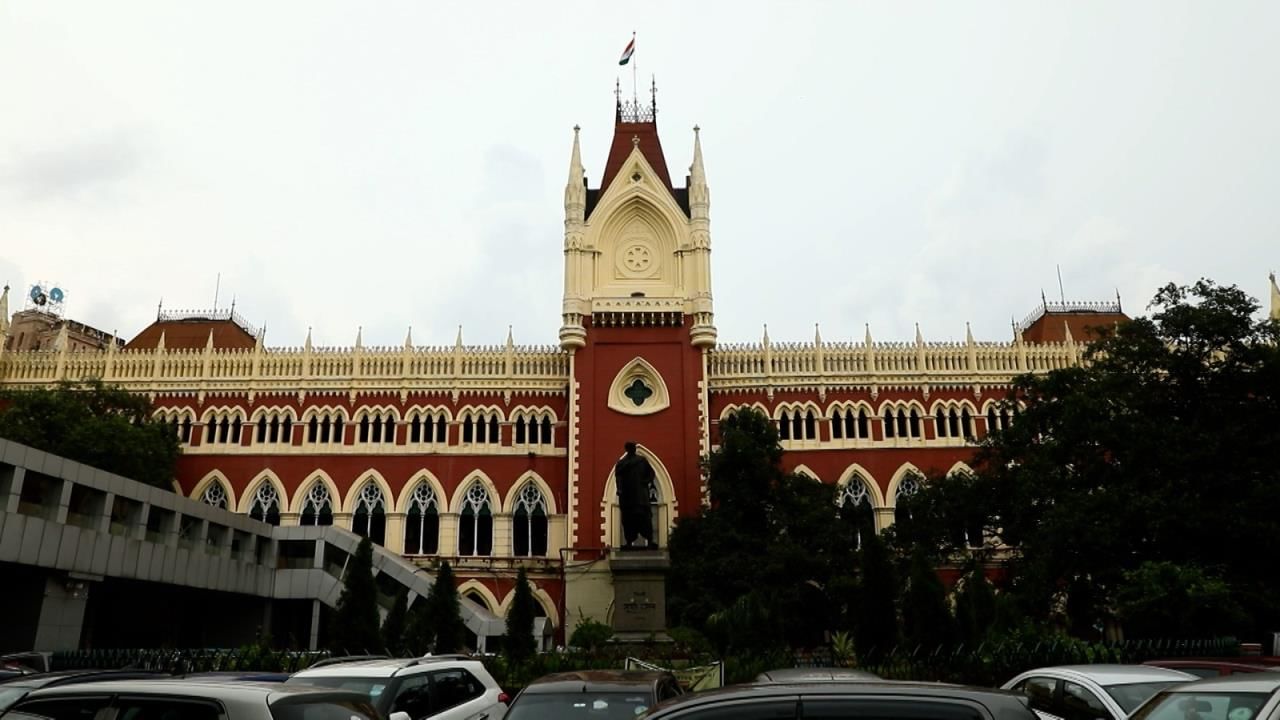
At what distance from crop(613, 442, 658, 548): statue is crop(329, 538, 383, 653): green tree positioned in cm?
819

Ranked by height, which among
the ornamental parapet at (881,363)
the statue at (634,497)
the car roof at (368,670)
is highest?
the ornamental parapet at (881,363)

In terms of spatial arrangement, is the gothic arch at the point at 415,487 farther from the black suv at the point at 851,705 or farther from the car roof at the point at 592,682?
the black suv at the point at 851,705

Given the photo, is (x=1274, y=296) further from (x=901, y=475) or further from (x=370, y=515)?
(x=370, y=515)

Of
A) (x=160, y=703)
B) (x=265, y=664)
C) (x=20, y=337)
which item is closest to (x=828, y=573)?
(x=265, y=664)

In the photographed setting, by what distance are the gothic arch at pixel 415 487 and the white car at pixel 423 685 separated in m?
25.8

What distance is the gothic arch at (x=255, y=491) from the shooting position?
3588cm

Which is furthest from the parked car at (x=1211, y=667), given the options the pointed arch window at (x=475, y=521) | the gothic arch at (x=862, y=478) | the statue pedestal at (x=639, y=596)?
the pointed arch window at (x=475, y=521)

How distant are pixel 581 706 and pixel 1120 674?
5.28 metres

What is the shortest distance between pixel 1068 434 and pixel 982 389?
10.9 metres

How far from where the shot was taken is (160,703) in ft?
18.4

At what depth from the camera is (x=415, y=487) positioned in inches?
1419

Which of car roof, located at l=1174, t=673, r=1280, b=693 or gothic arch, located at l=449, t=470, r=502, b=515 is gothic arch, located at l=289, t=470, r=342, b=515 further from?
car roof, located at l=1174, t=673, r=1280, b=693

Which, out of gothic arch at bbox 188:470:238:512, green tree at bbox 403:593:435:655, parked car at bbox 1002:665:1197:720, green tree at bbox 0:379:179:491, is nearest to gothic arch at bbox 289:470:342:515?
gothic arch at bbox 188:470:238:512

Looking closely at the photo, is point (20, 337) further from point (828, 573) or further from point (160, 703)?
point (160, 703)
